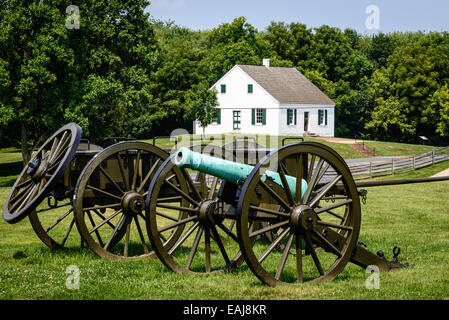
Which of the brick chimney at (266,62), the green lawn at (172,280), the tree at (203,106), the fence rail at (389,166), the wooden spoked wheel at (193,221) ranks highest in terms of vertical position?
the brick chimney at (266,62)

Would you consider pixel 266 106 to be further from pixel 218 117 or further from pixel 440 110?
pixel 440 110

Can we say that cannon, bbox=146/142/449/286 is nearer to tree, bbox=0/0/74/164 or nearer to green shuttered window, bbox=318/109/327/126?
tree, bbox=0/0/74/164

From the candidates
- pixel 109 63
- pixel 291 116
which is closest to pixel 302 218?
pixel 109 63

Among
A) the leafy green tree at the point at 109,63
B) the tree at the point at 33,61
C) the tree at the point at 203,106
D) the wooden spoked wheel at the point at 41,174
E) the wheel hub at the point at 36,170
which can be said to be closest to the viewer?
the wooden spoked wheel at the point at 41,174

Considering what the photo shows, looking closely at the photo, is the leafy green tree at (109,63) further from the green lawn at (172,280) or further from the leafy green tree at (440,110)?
the leafy green tree at (440,110)

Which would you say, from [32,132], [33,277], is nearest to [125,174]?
[33,277]

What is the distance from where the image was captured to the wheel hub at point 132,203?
8.63 meters

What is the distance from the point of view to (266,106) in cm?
Result: 4841

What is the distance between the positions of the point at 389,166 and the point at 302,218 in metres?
28.8

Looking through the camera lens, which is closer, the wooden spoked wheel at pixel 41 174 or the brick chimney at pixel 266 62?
the wooden spoked wheel at pixel 41 174

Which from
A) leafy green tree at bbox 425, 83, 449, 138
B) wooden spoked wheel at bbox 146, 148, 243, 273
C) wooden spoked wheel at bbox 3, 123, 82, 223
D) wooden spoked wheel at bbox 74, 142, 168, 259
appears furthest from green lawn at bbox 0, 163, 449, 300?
leafy green tree at bbox 425, 83, 449, 138

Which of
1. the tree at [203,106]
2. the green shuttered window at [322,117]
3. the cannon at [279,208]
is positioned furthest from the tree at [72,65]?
the cannon at [279,208]

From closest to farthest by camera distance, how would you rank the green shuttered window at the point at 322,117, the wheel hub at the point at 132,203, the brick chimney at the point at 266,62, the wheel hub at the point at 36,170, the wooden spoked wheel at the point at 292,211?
the wooden spoked wheel at the point at 292,211 → the wheel hub at the point at 36,170 → the wheel hub at the point at 132,203 → the green shuttered window at the point at 322,117 → the brick chimney at the point at 266,62

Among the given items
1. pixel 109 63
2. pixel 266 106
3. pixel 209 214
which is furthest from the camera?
pixel 266 106
